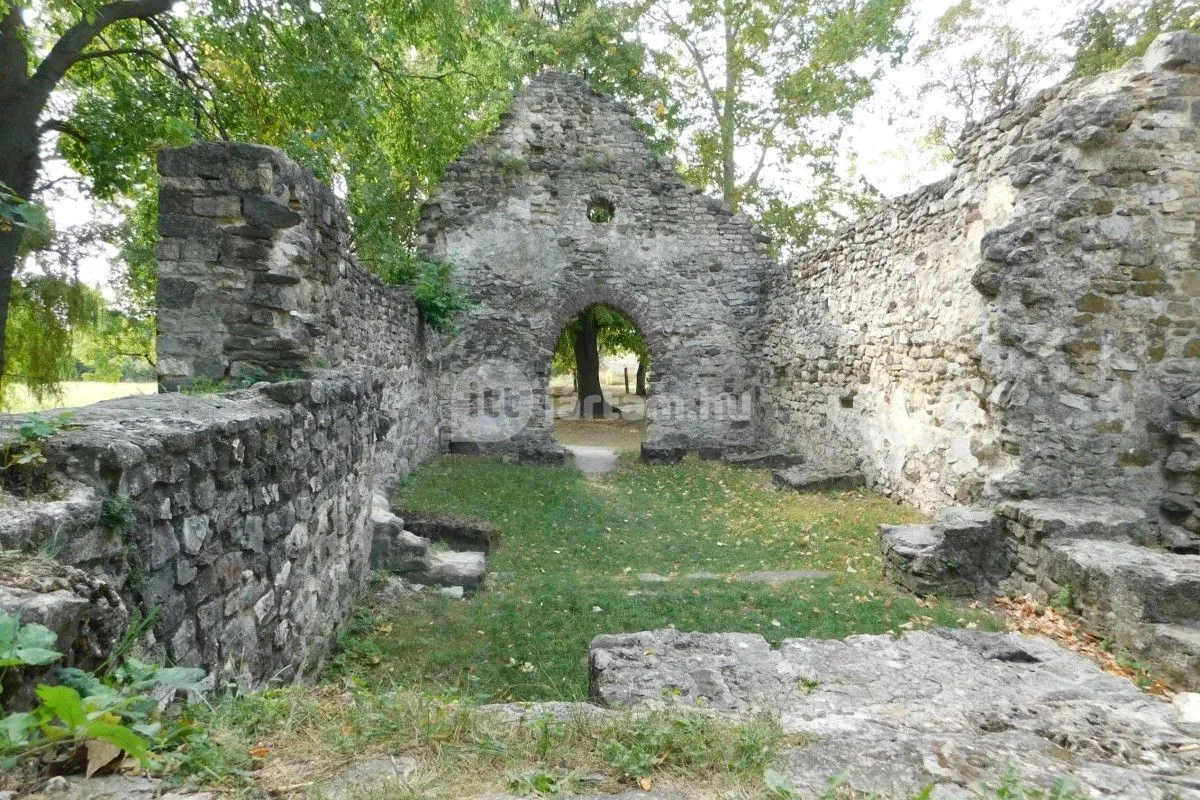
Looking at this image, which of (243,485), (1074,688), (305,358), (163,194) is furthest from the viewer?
(305,358)

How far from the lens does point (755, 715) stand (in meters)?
2.11

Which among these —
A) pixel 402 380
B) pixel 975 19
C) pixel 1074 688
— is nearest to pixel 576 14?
pixel 975 19

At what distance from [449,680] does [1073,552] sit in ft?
13.8

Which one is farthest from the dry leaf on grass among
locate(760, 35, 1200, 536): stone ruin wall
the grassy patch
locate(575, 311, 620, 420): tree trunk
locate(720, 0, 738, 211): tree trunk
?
locate(575, 311, 620, 420): tree trunk

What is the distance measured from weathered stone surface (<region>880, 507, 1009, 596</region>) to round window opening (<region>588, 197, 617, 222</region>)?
8.72 meters

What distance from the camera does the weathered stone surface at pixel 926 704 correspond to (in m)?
1.83

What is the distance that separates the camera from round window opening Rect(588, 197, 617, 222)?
12.4 m

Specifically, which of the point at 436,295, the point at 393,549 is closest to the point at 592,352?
the point at 436,295

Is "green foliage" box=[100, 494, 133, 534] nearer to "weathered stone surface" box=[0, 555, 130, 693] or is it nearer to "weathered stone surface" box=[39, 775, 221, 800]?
"weathered stone surface" box=[0, 555, 130, 693]

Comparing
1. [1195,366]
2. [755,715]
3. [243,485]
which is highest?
[1195,366]

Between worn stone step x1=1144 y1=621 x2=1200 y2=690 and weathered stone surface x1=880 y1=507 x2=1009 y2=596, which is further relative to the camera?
weathered stone surface x1=880 y1=507 x2=1009 y2=596

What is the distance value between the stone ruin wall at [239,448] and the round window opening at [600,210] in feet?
22.1

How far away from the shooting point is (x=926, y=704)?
2.85 m

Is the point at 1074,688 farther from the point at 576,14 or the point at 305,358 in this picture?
the point at 576,14
